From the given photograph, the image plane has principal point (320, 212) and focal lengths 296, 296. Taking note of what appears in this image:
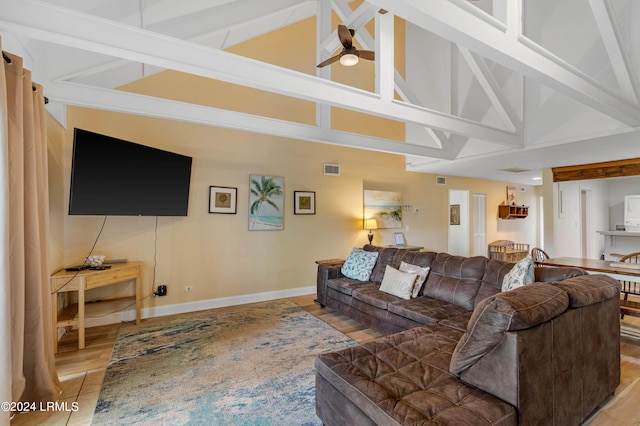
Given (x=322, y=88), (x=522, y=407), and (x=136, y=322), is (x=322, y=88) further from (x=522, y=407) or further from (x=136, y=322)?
(x=136, y=322)

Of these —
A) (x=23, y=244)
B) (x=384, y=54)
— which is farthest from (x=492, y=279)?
(x=23, y=244)

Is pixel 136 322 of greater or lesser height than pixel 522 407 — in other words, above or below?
below

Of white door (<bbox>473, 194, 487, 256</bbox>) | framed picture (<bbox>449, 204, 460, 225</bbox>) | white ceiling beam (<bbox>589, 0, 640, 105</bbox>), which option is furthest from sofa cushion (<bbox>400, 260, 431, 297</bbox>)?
white door (<bbox>473, 194, 487, 256</bbox>)

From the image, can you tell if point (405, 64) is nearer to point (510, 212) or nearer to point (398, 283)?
point (398, 283)

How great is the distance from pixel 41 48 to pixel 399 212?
18.4 feet

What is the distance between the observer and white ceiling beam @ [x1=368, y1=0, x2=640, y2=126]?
5.44ft

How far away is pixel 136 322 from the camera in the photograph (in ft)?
12.0

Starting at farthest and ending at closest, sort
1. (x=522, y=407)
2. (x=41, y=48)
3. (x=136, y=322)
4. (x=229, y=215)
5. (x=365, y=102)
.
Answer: (x=229, y=215) < (x=136, y=322) < (x=365, y=102) < (x=41, y=48) < (x=522, y=407)

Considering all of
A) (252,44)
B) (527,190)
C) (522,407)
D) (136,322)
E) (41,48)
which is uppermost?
(252,44)

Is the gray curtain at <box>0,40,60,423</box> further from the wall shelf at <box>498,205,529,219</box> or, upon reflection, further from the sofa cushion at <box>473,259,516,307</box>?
the wall shelf at <box>498,205,529,219</box>

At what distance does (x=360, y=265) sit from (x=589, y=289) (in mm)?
2446

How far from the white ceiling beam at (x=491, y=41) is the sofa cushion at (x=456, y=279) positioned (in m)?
1.74

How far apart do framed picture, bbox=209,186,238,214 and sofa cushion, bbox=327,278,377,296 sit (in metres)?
1.82

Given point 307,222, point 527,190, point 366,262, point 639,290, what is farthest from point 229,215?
point 527,190
